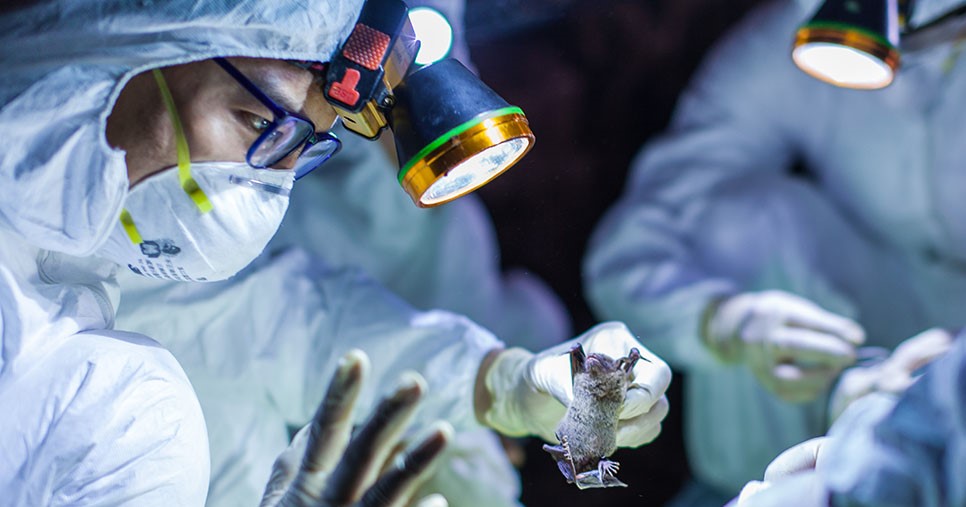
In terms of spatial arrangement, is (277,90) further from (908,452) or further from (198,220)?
(908,452)

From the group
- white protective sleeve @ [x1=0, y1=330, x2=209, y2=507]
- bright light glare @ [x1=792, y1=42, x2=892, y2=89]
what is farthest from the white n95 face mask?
bright light glare @ [x1=792, y1=42, x2=892, y2=89]

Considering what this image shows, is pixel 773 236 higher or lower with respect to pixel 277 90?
lower

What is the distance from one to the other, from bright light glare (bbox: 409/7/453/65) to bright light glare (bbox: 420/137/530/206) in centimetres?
15

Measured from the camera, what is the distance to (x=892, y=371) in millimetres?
1916

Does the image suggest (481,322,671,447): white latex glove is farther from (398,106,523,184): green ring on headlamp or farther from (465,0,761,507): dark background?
(465,0,761,507): dark background

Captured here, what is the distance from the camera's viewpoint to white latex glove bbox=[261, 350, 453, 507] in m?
0.97

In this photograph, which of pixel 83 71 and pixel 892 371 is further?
pixel 892 371

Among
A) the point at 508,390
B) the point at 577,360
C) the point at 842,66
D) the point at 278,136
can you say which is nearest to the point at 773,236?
the point at 842,66

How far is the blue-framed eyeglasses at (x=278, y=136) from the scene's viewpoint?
1.14 meters

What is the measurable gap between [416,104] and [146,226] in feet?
1.25

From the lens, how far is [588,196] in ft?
8.37

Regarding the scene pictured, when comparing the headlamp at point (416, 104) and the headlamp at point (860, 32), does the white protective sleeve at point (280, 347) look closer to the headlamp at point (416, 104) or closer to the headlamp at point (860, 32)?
the headlamp at point (416, 104)

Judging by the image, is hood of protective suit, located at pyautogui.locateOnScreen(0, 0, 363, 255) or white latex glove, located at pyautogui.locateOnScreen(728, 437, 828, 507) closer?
white latex glove, located at pyautogui.locateOnScreen(728, 437, 828, 507)

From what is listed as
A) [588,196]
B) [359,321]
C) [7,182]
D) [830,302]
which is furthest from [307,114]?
[830,302]
